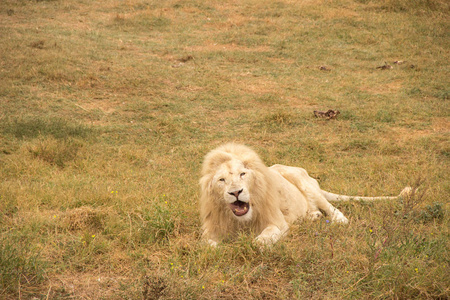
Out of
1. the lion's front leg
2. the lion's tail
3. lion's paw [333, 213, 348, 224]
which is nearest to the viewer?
the lion's front leg

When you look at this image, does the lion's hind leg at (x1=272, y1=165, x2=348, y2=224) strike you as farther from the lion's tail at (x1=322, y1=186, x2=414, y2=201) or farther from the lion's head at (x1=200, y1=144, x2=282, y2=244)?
the lion's head at (x1=200, y1=144, x2=282, y2=244)

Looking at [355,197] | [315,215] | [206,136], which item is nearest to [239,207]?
[315,215]

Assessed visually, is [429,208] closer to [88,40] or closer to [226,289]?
[226,289]

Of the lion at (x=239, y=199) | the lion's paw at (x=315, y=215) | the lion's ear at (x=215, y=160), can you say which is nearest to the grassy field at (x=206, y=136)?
the lion at (x=239, y=199)

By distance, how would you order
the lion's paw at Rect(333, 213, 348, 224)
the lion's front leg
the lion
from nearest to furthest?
1. the lion's front leg
2. the lion
3. the lion's paw at Rect(333, 213, 348, 224)

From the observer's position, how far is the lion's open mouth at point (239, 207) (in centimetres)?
402

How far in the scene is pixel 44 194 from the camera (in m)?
5.27

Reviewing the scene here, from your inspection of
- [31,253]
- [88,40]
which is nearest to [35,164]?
[31,253]

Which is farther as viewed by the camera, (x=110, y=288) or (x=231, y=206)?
(x=231, y=206)

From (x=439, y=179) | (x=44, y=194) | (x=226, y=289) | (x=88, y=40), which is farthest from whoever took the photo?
(x=88, y=40)

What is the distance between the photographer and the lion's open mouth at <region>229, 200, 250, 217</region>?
13.2 feet

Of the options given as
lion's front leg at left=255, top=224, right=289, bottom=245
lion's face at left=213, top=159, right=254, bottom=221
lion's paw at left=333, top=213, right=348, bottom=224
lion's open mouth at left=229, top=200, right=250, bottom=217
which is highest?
lion's face at left=213, top=159, right=254, bottom=221

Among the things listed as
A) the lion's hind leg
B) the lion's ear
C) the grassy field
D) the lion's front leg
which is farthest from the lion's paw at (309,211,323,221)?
the lion's ear

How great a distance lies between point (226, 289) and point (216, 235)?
93cm
